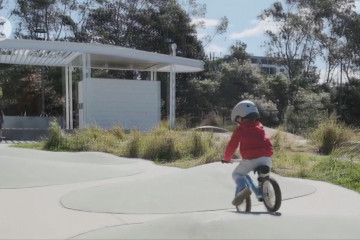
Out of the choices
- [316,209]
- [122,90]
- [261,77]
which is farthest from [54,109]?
[316,209]

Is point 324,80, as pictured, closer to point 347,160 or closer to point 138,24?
point 138,24

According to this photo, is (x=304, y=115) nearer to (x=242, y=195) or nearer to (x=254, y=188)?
(x=254, y=188)

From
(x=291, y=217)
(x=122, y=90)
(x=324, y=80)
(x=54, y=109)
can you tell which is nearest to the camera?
(x=291, y=217)

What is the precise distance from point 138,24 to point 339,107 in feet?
57.1

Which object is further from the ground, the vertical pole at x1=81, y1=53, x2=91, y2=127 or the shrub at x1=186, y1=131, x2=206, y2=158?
the vertical pole at x1=81, y1=53, x2=91, y2=127

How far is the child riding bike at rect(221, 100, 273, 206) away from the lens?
5488 mm

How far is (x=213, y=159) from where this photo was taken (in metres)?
11.0

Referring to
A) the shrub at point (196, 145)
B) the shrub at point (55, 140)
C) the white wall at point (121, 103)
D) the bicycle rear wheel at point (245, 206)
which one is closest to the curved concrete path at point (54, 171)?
the shrub at point (196, 145)

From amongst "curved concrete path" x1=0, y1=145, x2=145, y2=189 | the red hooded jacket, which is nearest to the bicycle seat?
the red hooded jacket

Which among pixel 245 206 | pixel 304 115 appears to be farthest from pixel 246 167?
pixel 304 115

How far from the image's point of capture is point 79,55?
847 inches

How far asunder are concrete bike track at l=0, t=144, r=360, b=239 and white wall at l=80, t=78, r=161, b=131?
11046 millimetres

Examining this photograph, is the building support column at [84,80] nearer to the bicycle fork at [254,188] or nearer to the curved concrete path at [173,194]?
the curved concrete path at [173,194]

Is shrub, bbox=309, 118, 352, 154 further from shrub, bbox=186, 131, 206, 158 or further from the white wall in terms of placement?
the white wall
